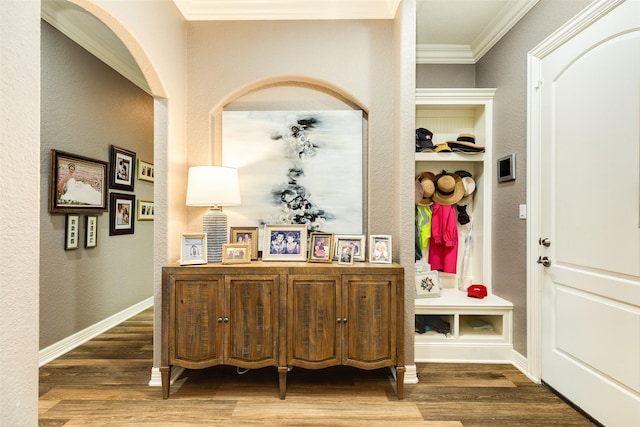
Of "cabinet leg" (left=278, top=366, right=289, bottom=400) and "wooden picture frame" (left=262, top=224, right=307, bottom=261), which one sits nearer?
"cabinet leg" (left=278, top=366, right=289, bottom=400)

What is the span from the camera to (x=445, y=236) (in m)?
3.04

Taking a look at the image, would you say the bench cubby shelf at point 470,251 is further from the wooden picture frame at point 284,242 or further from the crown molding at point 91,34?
the crown molding at point 91,34

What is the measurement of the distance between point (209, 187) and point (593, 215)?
2.35m

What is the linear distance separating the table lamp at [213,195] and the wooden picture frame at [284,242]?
301 millimetres

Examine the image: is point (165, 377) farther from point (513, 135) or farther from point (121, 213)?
point (513, 135)

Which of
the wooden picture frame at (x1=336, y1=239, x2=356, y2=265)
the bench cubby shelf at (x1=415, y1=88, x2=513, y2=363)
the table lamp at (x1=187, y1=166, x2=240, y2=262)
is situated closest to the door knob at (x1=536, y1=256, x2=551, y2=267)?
the bench cubby shelf at (x1=415, y1=88, x2=513, y2=363)

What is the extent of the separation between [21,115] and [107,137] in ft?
8.74

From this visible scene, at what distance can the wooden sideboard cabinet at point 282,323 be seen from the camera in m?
2.15

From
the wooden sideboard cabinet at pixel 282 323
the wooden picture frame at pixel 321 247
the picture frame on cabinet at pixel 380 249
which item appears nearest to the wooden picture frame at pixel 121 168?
the wooden sideboard cabinet at pixel 282 323

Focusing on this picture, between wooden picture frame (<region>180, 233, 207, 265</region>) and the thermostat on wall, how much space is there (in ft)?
7.69

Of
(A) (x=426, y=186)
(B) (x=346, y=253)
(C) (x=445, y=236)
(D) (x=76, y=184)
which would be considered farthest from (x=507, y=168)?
(D) (x=76, y=184)

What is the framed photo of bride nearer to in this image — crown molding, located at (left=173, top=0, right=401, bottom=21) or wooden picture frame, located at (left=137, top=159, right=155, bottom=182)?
wooden picture frame, located at (left=137, top=159, right=155, bottom=182)

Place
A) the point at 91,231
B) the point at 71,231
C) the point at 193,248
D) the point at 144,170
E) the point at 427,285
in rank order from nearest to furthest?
the point at 193,248 → the point at 427,285 → the point at 71,231 → the point at 91,231 → the point at 144,170

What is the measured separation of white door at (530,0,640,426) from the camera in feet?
5.61
